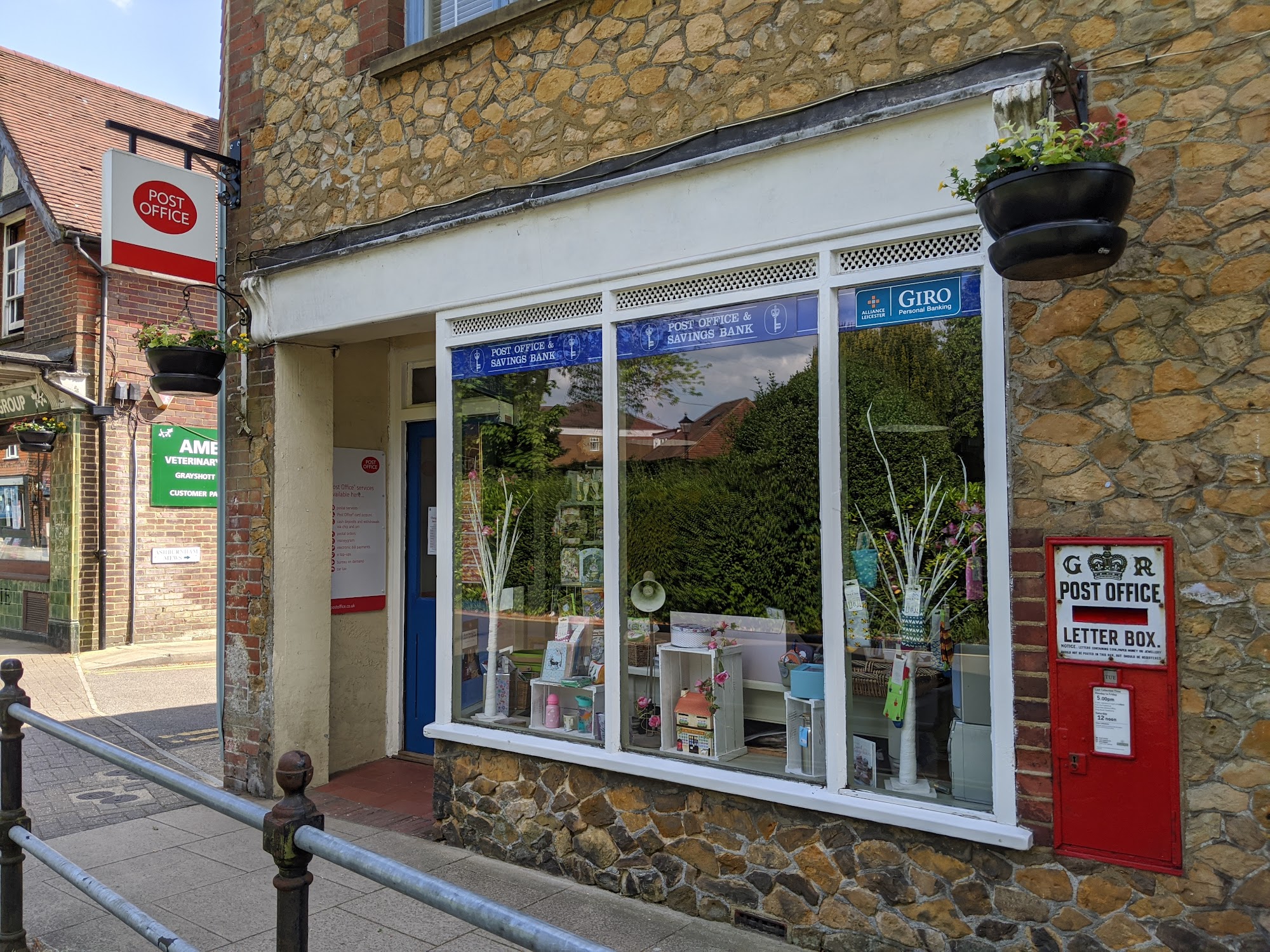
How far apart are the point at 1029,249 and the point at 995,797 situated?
A: 2087 mm

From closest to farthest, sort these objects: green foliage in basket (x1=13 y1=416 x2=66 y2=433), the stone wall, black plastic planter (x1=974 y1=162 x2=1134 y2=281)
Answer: black plastic planter (x1=974 y1=162 x2=1134 y2=281)
the stone wall
green foliage in basket (x1=13 y1=416 x2=66 y2=433)

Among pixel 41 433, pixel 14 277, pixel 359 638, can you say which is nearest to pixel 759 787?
pixel 359 638

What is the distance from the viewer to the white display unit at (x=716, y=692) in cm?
464

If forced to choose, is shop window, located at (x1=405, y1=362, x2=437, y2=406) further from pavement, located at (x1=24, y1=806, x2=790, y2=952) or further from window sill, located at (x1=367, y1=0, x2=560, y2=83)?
pavement, located at (x1=24, y1=806, x2=790, y2=952)

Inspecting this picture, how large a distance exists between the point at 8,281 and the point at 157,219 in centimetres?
1132

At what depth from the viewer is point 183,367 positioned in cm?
622

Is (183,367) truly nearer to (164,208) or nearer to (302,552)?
(164,208)

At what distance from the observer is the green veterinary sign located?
1369cm

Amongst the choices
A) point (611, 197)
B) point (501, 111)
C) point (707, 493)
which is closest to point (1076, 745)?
point (707, 493)

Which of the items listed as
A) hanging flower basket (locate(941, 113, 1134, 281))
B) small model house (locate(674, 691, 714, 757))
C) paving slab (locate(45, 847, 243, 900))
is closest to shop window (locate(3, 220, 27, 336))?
paving slab (locate(45, 847, 243, 900))

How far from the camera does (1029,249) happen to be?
303cm

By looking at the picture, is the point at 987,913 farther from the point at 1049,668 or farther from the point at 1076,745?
the point at 1049,668

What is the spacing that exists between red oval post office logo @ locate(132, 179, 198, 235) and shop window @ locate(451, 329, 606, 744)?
230 cm

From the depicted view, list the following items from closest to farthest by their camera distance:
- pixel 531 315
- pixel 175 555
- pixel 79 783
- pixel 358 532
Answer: pixel 531 315
pixel 79 783
pixel 358 532
pixel 175 555
